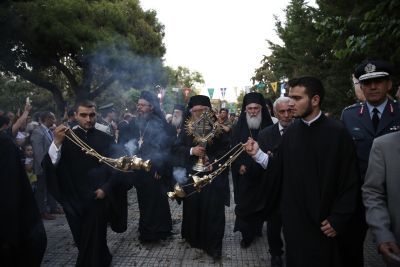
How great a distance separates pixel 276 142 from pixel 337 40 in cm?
271

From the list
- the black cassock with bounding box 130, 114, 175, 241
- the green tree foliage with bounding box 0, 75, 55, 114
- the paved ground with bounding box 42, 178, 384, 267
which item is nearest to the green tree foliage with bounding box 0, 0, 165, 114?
the black cassock with bounding box 130, 114, 175, 241

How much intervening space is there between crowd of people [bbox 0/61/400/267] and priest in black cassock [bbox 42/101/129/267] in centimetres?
1

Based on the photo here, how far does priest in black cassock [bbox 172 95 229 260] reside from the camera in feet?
19.1

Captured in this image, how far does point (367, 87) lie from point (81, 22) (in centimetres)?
1701

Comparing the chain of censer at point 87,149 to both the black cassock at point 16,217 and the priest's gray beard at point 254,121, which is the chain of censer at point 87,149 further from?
the priest's gray beard at point 254,121

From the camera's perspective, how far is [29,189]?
12.6ft

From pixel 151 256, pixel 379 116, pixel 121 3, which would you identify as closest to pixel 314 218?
pixel 379 116

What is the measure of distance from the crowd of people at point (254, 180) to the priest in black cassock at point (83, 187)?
0.04 feet

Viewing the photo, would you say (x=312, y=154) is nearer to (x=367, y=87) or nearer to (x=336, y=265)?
(x=336, y=265)

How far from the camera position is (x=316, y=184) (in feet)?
11.3

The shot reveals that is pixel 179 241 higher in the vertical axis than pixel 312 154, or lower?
lower

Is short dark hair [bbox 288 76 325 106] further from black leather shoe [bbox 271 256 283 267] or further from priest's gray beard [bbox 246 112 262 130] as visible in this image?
priest's gray beard [bbox 246 112 262 130]

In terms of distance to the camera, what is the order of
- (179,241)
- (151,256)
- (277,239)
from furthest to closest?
(179,241) → (151,256) → (277,239)

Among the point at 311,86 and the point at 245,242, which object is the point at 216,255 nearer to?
the point at 245,242
